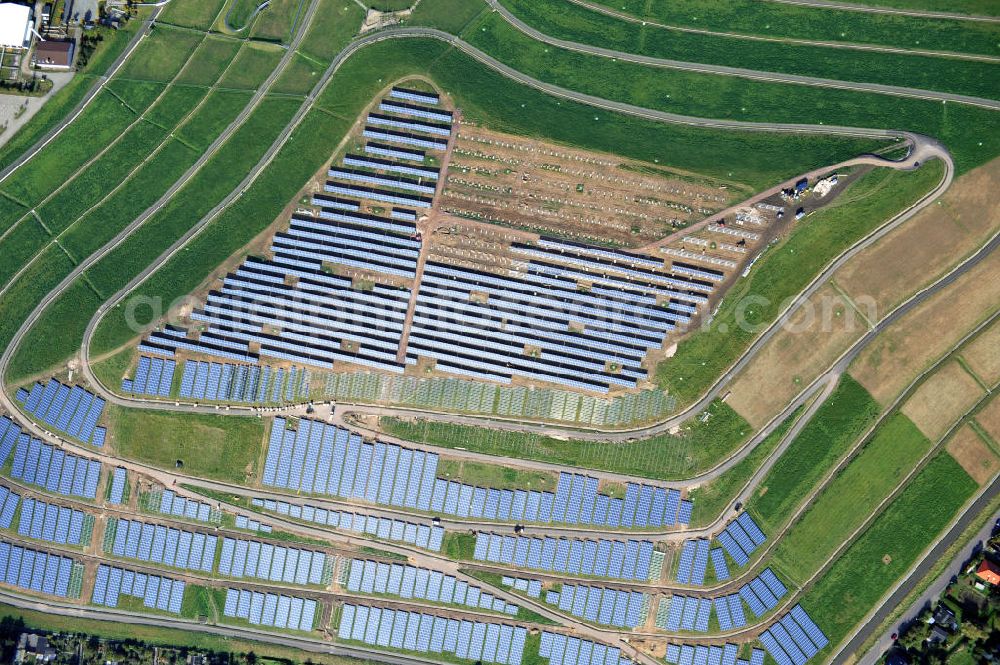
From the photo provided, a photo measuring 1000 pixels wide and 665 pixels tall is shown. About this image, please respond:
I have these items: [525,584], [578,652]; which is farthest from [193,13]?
[578,652]

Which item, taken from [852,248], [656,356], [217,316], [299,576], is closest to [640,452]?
[656,356]

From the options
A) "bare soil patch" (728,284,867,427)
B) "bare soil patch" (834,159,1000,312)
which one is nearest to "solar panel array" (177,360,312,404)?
"bare soil patch" (728,284,867,427)

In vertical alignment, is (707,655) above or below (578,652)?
above

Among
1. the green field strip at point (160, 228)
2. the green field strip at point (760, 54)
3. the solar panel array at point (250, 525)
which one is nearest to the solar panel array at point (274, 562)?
the solar panel array at point (250, 525)

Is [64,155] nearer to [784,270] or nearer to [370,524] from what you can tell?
[370,524]

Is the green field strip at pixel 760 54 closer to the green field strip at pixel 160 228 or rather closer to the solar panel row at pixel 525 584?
the green field strip at pixel 160 228
